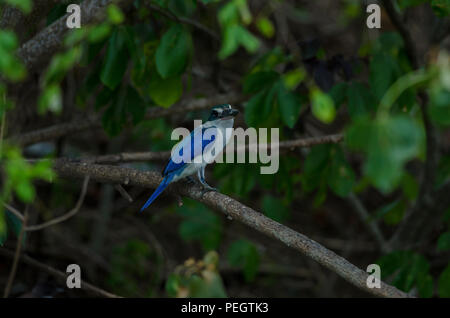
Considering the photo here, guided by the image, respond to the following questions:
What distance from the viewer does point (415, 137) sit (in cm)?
158

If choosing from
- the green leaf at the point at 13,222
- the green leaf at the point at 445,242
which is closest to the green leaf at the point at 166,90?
the green leaf at the point at 13,222

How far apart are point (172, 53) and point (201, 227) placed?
2079 millimetres

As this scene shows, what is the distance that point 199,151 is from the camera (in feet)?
12.5

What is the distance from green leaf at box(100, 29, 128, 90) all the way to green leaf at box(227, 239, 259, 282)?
1996 mm

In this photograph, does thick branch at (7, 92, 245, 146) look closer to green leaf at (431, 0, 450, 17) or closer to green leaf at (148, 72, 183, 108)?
green leaf at (148, 72, 183, 108)

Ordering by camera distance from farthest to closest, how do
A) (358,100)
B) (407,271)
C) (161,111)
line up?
(161,111), (407,271), (358,100)

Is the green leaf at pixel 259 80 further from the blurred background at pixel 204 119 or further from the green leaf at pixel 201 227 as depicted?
the green leaf at pixel 201 227

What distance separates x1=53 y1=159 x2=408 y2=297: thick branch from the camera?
2.79 meters

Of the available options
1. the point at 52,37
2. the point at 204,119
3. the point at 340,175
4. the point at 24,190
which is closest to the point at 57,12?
the point at 52,37

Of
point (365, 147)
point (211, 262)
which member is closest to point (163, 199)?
point (211, 262)

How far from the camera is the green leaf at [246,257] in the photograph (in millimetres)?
5133

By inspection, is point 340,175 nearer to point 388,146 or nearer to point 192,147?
point 192,147
